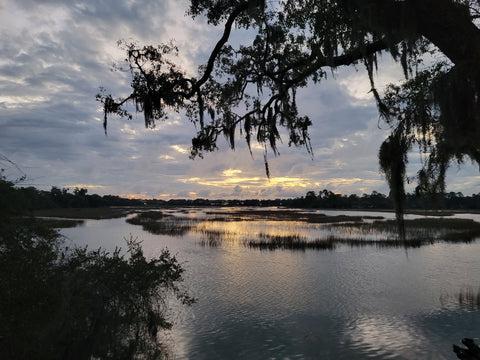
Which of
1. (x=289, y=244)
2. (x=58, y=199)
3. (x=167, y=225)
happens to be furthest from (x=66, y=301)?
(x=58, y=199)

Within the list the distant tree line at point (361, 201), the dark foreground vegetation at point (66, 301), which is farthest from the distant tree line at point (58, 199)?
the distant tree line at point (361, 201)

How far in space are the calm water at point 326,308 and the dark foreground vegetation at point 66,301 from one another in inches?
67.3

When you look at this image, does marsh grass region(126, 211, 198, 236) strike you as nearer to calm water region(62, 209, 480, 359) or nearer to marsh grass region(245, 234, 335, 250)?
marsh grass region(245, 234, 335, 250)

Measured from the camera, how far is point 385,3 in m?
4.28

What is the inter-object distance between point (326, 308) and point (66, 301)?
28.4ft

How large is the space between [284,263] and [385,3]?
1630 centimetres

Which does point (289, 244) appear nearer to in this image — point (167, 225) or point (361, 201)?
point (167, 225)

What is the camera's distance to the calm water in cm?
810

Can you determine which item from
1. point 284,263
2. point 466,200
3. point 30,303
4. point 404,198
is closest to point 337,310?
point 404,198

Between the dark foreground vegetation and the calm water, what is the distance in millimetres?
1709

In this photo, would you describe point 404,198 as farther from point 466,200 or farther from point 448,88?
point 466,200

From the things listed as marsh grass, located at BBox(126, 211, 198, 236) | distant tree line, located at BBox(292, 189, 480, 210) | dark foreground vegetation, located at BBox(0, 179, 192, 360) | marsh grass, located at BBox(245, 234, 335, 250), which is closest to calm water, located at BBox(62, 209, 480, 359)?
dark foreground vegetation, located at BBox(0, 179, 192, 360)

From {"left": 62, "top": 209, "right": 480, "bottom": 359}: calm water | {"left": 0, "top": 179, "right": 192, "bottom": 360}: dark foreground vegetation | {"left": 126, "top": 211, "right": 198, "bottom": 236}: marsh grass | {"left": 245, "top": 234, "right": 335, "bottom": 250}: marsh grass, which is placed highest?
{"left": 0, "top": 179, "right": 192, "bottom": 360}: dark foreground vegetation

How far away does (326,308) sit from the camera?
439 inches
